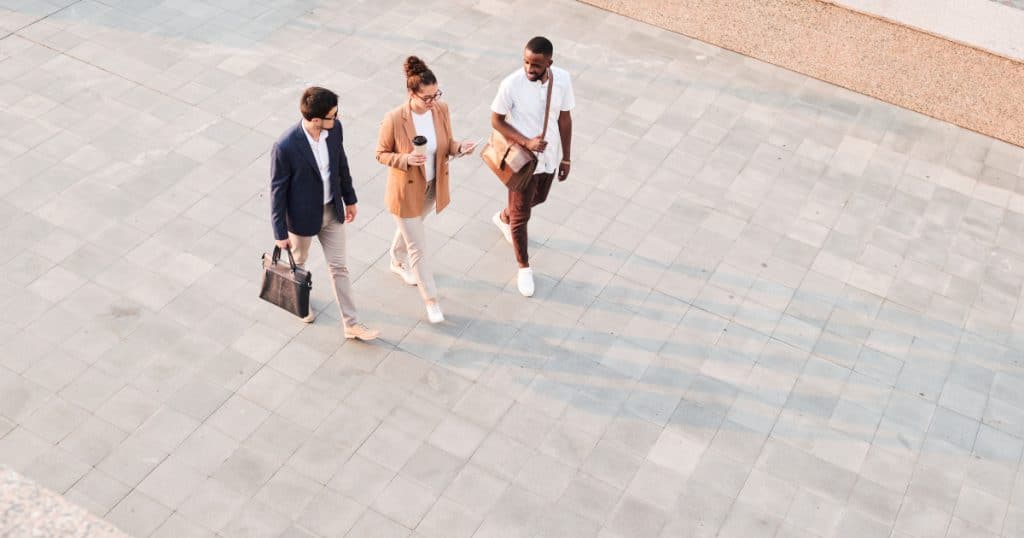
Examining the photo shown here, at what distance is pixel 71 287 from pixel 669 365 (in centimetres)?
418

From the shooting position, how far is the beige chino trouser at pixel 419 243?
6430 millimetres

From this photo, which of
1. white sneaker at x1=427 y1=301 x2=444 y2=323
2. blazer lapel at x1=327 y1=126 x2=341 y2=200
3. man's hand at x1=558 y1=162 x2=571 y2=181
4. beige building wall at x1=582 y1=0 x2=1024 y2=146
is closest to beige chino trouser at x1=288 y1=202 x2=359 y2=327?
blazer lapel at x1=327 y1=126 x2=341 y2=200

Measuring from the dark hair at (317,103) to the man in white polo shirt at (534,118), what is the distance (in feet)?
4.17


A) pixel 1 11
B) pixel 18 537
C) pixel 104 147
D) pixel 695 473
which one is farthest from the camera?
pixel 1 11

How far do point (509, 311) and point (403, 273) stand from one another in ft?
2.71

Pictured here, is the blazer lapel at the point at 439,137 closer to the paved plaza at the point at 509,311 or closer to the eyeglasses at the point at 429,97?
the eyeglasses at the point at 429,97

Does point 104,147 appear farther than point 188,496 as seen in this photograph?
Yes

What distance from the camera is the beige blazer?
607cm

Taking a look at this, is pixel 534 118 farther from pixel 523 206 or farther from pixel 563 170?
pixel 523 206

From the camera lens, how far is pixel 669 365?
6.72 metres

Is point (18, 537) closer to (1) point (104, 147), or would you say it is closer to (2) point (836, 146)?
(1) point (104, 147)

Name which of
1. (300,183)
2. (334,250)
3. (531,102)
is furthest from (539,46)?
(334,250)

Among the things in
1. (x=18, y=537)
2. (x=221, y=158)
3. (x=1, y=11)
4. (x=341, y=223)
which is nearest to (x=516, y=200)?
(x=341, y=223)

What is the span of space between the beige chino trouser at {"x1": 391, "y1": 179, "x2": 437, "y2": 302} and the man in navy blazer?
1.31 ft
